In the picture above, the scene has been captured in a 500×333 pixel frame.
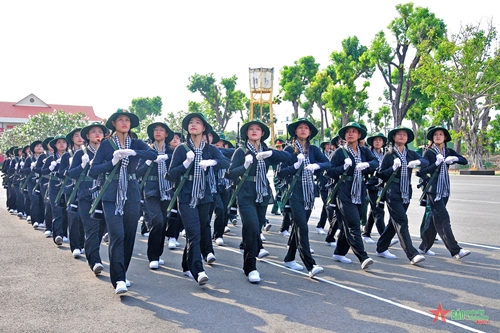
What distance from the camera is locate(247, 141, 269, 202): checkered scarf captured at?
6.81 meters

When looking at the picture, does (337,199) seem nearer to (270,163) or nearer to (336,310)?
(270,163)

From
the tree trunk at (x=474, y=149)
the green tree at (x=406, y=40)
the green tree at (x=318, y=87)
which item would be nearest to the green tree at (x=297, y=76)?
the green tree at (x=318, y=87)

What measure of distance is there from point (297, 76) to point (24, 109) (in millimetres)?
48129

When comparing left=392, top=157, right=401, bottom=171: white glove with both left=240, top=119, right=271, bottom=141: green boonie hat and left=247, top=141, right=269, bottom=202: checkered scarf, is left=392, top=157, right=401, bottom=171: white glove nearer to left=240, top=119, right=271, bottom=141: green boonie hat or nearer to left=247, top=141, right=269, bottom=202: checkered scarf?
left=240, top=119, right=271, bottom=141: green boonie hat

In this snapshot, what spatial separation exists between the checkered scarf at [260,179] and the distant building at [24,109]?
73.9 metres

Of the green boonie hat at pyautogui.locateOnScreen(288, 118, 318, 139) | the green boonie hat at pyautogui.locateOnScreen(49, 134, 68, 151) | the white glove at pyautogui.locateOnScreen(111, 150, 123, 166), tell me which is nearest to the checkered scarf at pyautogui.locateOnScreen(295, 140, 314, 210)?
the green boonie hat at pyautogui.locateOnScreen(288, 118, 318, 139)

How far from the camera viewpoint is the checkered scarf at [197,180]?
258 inches

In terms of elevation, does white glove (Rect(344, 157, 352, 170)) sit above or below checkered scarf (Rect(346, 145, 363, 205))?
above

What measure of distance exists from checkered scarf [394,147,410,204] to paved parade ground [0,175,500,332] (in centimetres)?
99

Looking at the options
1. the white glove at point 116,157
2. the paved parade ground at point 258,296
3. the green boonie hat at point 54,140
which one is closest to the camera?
the paved parade ground at point 258,296

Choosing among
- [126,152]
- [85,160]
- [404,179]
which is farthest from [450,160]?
[85,160]

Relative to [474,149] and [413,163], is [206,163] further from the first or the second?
[474,149]

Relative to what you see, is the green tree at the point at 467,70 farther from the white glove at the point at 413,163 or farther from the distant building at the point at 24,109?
the distant building at the point at 24,109

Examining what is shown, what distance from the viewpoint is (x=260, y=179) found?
686 cm
